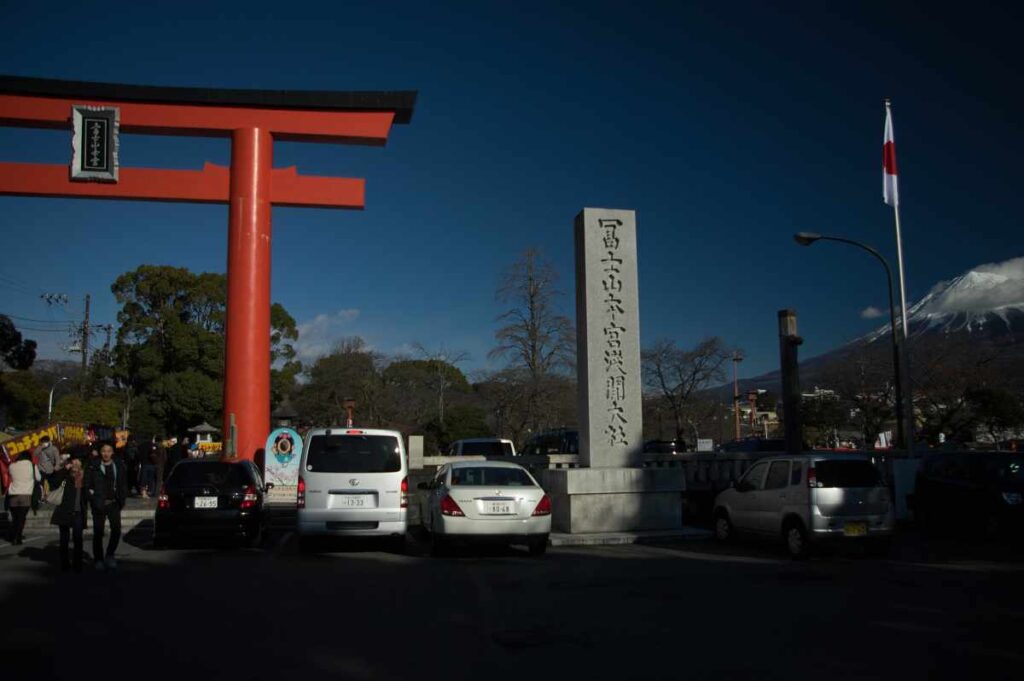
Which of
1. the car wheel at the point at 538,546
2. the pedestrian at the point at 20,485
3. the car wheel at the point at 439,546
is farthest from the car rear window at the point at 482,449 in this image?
the pedestrian at the point at 20,485

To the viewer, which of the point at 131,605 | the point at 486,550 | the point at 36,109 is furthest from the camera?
the point at 36,109

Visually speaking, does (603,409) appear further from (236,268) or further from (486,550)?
(236,268)

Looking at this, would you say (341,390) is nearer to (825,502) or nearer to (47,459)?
(47,459)

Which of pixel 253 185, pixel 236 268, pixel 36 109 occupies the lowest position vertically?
pixel 236 268

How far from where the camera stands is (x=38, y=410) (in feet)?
165

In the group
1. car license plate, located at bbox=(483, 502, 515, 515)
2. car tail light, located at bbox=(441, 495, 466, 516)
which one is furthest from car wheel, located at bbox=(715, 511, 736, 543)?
car tail light, located at bbox=(441, 495, 466, 516)

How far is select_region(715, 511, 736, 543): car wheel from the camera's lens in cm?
1423

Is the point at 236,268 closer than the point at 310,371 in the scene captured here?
Yes

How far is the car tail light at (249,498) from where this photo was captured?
42.0 ft

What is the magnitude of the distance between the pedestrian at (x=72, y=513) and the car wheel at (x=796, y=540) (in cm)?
1021

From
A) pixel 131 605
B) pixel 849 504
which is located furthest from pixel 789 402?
pixel 131 605

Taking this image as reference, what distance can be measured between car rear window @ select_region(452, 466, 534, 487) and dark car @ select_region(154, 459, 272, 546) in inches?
135

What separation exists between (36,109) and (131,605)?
1641cm

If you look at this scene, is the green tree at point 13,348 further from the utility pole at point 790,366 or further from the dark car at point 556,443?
the utility pole at point 790,366
